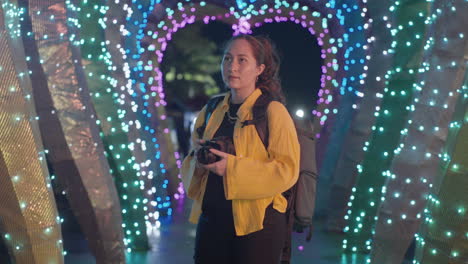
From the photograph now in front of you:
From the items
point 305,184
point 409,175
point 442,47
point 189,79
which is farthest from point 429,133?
point 189,79

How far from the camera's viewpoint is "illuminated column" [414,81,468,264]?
10.1 ft

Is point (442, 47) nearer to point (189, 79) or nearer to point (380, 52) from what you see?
point (380, 52)

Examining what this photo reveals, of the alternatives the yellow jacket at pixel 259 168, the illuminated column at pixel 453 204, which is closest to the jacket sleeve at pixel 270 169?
the yellow jacket at pixel 259 168

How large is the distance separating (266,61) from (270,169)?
21.1 inches

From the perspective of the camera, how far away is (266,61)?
102 inches

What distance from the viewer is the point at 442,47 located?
3998 millimetres

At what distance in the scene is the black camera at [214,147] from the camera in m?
2.36

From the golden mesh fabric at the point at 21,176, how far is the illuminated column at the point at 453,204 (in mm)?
2203

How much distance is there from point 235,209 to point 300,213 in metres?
0.35

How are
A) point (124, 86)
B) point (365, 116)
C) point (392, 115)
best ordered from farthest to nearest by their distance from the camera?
1. point (365, 116)
2. point (124, 86)
3. point (392, 115)

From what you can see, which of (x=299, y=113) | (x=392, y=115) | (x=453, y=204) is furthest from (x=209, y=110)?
(x=392, y=115)

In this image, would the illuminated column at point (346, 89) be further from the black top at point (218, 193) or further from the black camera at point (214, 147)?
the black camera at point (214, 147)

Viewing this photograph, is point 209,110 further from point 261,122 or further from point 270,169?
point 270,169

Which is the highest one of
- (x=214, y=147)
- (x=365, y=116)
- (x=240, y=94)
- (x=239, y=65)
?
(x=239, y=65)
